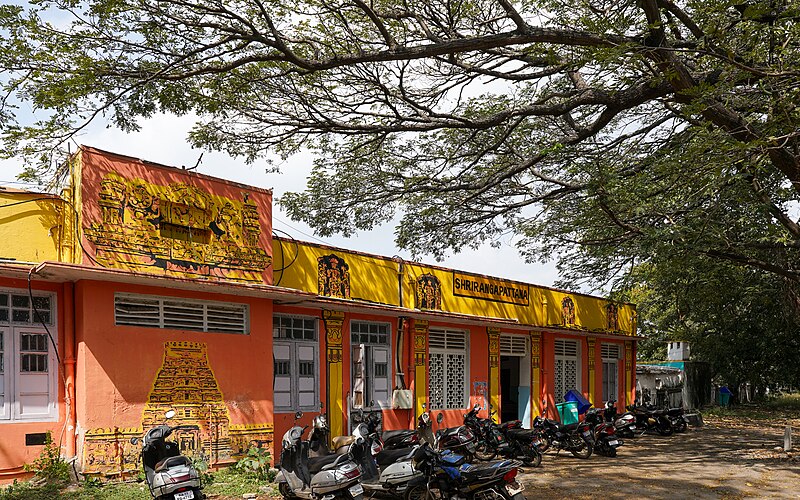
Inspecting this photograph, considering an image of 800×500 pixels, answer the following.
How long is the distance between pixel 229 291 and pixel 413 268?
17.2 feet

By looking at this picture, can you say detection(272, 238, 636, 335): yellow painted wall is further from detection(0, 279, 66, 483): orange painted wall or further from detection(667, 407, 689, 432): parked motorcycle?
detection(0, 279, 66, 483): orange painted wall

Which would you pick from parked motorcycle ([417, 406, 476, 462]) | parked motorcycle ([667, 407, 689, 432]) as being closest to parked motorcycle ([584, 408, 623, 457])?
parked motorcycle ([417, 406, 476, 462])

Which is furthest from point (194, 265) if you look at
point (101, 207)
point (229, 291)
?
point (101, 207)

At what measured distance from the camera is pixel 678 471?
12586mm

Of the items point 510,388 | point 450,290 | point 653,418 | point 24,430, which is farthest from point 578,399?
point 24,430

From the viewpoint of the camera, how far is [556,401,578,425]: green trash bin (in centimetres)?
1825

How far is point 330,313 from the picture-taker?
13.1 meters

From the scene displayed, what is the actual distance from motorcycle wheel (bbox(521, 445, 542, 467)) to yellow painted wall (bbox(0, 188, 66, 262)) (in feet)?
27.5

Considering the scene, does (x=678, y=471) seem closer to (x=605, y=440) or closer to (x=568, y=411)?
(x=605, y=440)

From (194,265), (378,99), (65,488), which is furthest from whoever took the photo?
(378,99)

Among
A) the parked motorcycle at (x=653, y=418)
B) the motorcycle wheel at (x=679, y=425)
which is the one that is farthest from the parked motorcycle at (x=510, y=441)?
the motorcycle wheel at (x=679, y=425)

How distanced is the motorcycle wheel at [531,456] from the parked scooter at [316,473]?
4.51 metres

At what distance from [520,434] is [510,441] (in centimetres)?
26

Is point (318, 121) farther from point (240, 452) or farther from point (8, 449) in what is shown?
point (8, 449)
